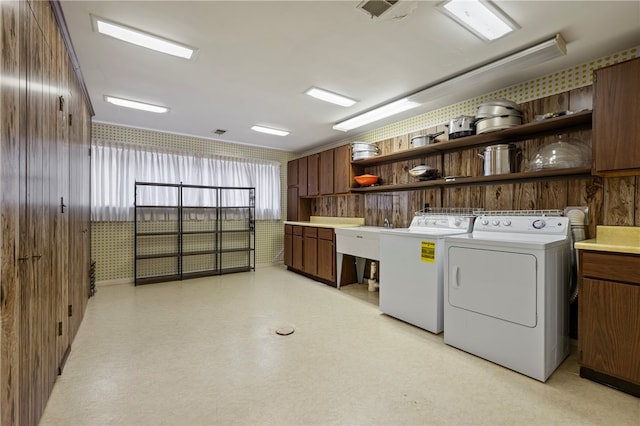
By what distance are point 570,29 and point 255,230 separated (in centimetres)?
522

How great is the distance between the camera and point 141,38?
7.48 feet

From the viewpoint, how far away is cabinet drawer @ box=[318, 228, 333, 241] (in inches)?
182

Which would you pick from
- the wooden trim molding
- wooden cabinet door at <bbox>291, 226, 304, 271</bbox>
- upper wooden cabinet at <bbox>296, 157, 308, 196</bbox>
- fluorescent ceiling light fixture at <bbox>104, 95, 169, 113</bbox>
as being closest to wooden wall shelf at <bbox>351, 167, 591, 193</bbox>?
wooden cabinet door at <bbox>291, 226, 304, 271</bbox>

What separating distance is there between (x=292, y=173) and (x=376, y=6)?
4503 millimetres

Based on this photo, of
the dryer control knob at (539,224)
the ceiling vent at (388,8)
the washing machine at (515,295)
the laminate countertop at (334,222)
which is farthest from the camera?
the laminate countertop at (334,222)

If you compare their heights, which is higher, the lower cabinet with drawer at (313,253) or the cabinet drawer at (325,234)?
the cabinet drawer at (325,234)

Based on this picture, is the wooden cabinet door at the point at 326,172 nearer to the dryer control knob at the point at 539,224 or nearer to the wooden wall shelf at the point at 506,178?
the wooden wall shelf at the point at 506,178

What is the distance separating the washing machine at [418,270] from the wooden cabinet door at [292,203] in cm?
308

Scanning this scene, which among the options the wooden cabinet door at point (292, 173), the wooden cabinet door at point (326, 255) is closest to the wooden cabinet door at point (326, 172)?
the wooden cabinet door at point (326, 255)

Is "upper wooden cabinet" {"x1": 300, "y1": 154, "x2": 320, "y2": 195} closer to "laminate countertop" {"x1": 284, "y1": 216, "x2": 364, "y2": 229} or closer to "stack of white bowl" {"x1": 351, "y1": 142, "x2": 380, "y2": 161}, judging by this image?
"laminate countertop" {"x1": 284, "y1": 216, "x2": 364, "y2": 229}

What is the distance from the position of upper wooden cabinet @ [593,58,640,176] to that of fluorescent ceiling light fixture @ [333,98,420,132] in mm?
1615

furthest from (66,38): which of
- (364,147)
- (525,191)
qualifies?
(525,191)

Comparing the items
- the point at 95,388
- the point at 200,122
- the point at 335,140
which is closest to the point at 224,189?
the point at 200,122

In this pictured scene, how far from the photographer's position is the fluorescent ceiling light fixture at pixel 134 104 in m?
3.53
